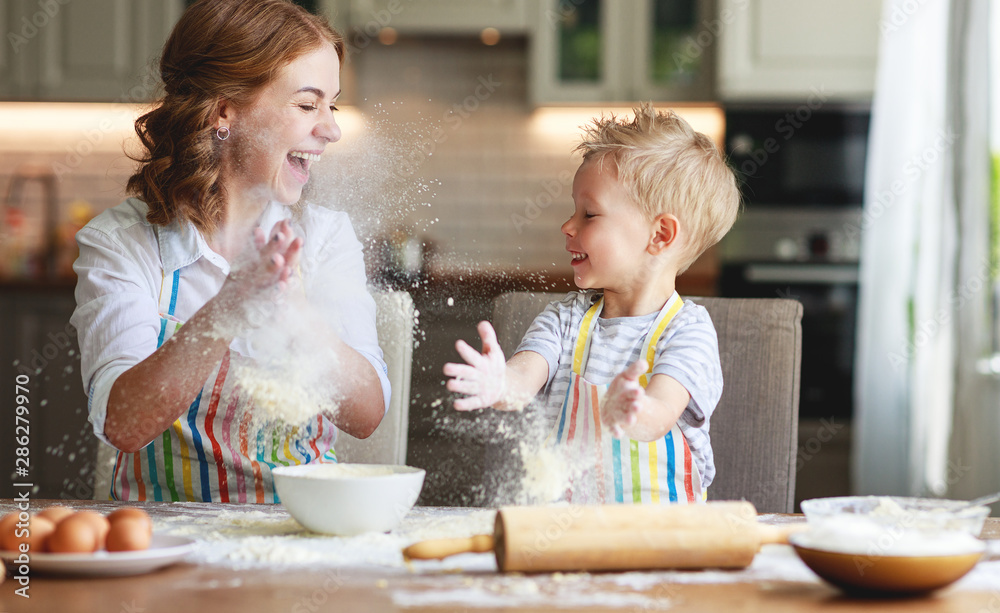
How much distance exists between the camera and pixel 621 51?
3379mm

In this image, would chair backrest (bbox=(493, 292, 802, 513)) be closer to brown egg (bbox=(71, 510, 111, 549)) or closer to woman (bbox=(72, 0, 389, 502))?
woman (bbox=(72, 0, 389, 502))

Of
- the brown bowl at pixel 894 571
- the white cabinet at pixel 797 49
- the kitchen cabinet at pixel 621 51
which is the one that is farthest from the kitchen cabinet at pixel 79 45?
the brown bowl at pixel 894 571

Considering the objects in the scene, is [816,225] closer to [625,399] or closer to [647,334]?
[647,334]

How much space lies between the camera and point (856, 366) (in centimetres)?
302

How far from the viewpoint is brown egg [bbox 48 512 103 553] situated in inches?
27.4

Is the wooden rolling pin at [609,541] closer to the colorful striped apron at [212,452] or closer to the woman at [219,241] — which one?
the woman at [219,241]

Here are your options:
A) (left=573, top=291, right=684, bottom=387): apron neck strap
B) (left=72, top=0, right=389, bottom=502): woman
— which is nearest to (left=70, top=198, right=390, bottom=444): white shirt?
(left=72, top=0, right=389, bottom=502): woman

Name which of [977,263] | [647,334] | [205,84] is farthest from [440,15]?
[647,334]

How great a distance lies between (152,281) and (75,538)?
2.15ft

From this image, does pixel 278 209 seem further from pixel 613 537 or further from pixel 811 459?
pixel 811 459

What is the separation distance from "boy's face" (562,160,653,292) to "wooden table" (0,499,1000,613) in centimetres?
53

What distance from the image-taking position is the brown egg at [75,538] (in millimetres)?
695

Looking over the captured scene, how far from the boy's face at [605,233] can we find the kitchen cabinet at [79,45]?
272 centimetres

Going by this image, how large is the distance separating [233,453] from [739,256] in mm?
2251
